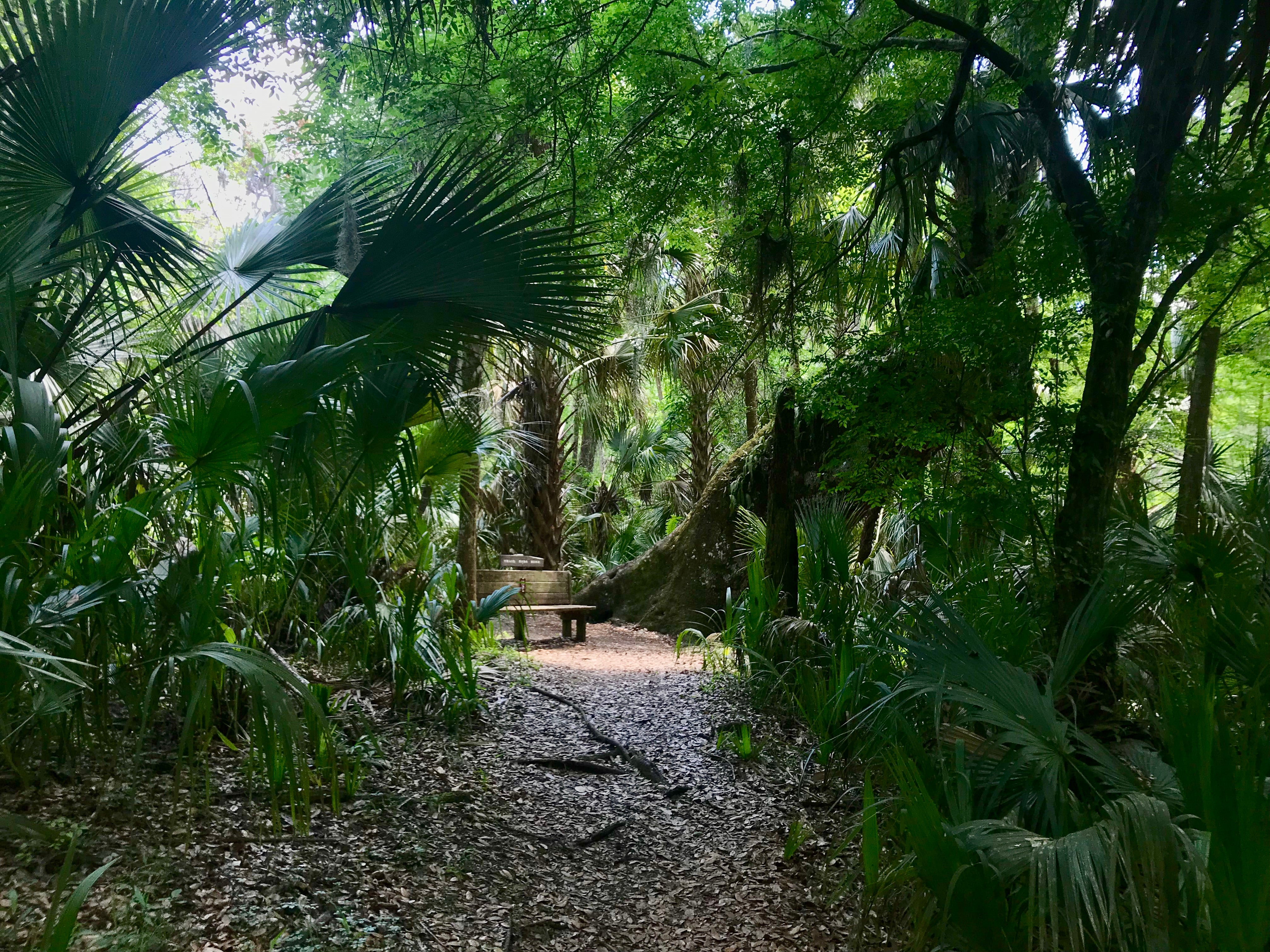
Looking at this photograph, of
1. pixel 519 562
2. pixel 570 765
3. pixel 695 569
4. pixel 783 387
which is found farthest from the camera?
pixel 695 569

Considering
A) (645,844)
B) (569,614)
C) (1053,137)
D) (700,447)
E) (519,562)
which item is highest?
(1053,137)

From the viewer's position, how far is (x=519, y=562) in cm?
1000

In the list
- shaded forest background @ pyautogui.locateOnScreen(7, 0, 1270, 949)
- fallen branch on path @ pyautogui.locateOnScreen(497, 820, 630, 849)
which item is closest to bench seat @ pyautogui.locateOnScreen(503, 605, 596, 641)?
Result: shaded forest background @ pyautogui.locateOnScreen(7, 0, 1270, 949)

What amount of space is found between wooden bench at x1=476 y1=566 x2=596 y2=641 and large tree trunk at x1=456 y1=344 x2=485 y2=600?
Answer: 554mm

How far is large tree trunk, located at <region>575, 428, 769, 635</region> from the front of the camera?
10109 millimetres

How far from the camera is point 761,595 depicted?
6.37 m

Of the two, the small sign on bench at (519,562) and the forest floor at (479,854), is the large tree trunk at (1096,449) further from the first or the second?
the small sign on bench at (519,562)

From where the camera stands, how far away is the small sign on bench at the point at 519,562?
9.98 metres

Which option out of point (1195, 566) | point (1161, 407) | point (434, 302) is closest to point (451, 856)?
point (434, 302)

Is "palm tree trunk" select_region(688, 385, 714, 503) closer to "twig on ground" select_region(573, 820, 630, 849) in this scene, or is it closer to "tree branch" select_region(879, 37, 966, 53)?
A: "tree branch" select_region(879, 37, 966, 53)

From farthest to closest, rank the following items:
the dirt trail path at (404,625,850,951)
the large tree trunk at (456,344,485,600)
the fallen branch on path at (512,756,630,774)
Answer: the large tree trunk at (456,344,485,600) → the fallen branch on path at (512,756,630,774) → the dirt trail path at (404,625,850,951)

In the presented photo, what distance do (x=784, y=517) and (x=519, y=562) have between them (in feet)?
13.7

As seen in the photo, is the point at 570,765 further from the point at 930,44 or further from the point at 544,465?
the point at 544,465

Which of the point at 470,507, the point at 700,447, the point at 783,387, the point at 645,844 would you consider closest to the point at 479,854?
the point at 645,844
